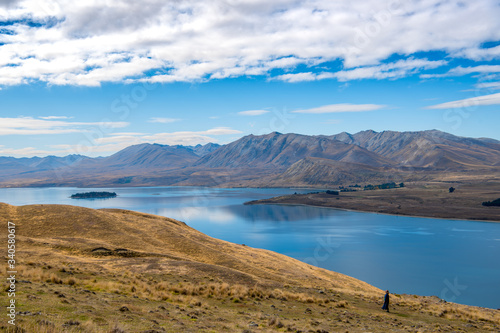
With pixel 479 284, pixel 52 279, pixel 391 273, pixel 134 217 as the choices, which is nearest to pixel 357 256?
pixel 391 273

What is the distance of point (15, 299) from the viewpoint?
1397 centimetres

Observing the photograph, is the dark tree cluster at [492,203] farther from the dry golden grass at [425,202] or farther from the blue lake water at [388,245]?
the blue lake water at [388,245]

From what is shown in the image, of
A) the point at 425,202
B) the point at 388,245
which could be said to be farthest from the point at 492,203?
the point at 388,245

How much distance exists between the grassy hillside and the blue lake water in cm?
2722

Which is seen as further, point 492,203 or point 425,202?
point 425,202

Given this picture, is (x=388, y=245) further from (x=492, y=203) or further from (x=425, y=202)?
(x=425, y=202)

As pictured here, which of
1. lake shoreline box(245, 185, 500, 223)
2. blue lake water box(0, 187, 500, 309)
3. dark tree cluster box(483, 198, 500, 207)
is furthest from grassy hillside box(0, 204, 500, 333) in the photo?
dark tree cluster box(483, 198, 500, 207)

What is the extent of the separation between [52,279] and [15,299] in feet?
16.9

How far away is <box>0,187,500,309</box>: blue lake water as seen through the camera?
5788 cm

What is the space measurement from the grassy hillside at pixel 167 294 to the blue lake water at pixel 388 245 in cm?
2722

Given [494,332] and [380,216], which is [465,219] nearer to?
[380,216]

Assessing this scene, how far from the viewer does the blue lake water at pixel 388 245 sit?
5788 cm

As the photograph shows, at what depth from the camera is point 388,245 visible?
8831 centimetres

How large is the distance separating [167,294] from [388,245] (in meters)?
80.2
